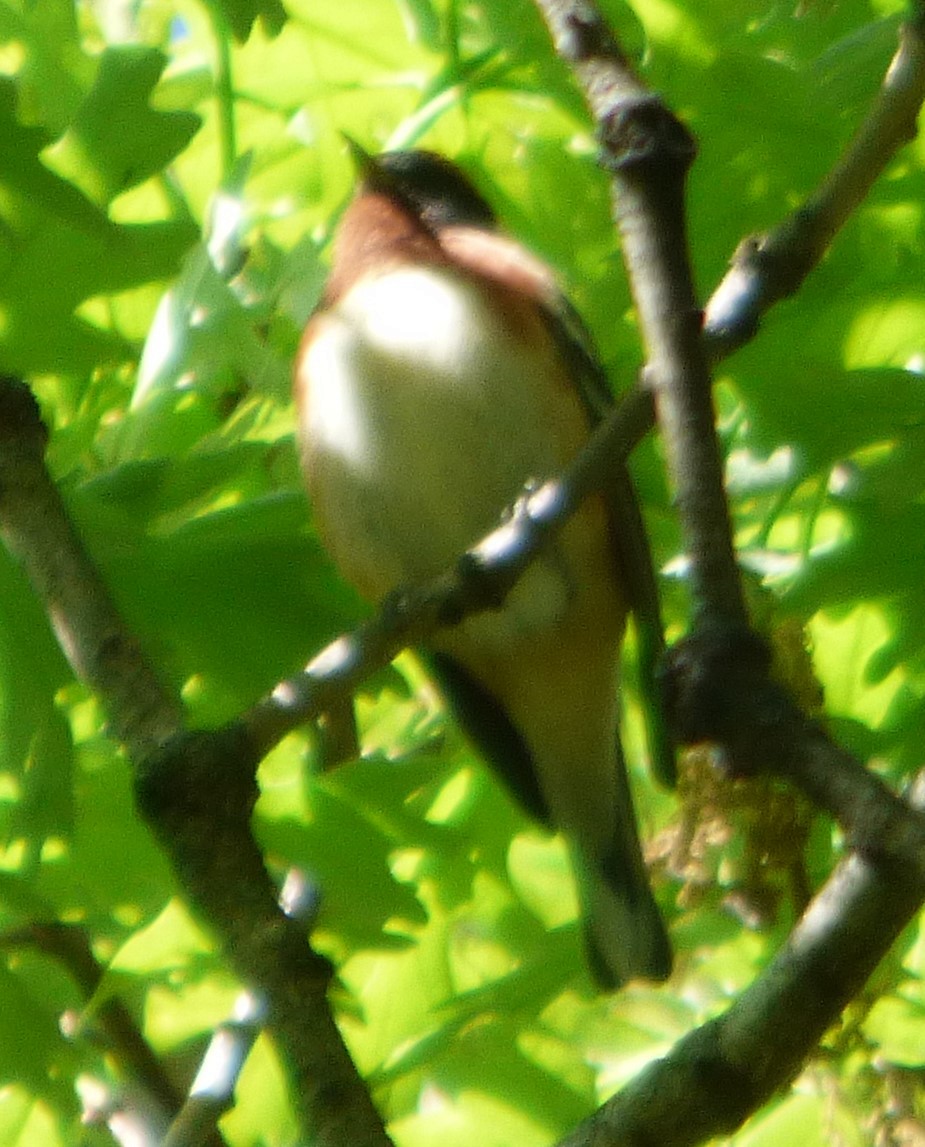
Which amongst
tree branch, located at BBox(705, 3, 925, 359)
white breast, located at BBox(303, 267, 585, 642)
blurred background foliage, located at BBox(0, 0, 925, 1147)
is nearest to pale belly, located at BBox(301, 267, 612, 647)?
white breast, located at BBox(303, 267, 585, 642)

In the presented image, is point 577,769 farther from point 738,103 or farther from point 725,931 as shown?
point 738,103

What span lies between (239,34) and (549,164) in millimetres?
643

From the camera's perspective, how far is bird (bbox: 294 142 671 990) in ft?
7.18

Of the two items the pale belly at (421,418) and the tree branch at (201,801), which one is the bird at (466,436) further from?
the tree branch at (201,801)

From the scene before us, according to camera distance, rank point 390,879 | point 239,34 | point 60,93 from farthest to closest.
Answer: point 60,93 → point 390,879 → point 239,34

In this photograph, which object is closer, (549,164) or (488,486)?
(549,164)

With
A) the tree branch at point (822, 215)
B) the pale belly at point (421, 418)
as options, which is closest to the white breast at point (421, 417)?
the pale belly at point (421, 418)

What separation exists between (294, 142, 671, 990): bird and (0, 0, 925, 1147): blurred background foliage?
0.12m

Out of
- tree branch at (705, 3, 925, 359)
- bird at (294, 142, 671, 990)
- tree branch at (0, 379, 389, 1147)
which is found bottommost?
bird at (294, 142, 671, 990)

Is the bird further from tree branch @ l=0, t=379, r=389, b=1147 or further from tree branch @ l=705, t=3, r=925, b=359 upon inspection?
tree branch @ l=705, t=3, r=925, b=359

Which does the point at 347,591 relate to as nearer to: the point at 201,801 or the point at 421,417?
the point at 421,417

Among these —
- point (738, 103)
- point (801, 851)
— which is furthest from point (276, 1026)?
point (738, 103)

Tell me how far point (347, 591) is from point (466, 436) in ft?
1.13

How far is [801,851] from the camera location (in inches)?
68.4
